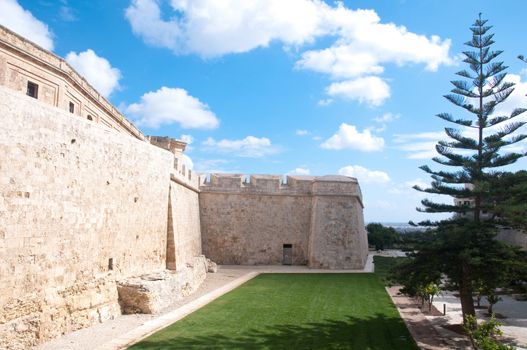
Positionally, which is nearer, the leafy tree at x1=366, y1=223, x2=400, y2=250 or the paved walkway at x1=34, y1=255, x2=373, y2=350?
the paved walkway at x1=34, y1=255, x2=373, y2=350

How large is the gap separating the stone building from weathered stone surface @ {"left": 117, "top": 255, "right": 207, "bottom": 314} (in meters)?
0.02

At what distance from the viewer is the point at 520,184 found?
8.35 metres

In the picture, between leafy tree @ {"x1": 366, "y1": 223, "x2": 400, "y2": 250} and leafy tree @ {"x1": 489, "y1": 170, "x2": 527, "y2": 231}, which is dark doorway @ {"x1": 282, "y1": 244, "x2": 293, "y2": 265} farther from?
leafy tree @ {"x1": 366, "y1": 223, "x2": 400, "y2": 250}

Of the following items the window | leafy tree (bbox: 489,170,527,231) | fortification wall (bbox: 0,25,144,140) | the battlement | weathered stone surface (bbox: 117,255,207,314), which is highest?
fortification wall (bbox: 0,25,144,140)

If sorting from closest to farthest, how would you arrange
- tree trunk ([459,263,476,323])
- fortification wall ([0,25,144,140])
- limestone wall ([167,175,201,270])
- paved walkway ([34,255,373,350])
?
1. paved walkway ([34,255,373,350])
2. tree trunk ([459,263,476,323])
3. fortification wall ([0,25,144,140])
4. limestone wall ([167,175,201,270])

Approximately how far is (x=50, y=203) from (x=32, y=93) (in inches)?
342

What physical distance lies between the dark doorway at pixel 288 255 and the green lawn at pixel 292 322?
21.6 ft

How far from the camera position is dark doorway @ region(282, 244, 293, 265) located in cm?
2082

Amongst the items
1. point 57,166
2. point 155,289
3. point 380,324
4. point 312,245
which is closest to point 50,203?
point 57,166

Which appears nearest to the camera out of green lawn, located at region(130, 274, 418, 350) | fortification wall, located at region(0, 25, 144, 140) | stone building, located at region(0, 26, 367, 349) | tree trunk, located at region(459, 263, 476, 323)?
stone building, located at region(0, 26, 367, 349)

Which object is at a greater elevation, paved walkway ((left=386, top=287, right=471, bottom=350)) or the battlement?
the battlement

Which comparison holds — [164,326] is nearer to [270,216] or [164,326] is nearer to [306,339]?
[306,339]

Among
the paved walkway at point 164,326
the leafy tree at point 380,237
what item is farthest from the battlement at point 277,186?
the leafy tree at point 380,237

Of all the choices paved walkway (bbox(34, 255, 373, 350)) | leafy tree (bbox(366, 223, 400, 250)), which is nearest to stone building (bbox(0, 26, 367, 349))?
paved walkway (bbox(34, 255, 373, 350))
